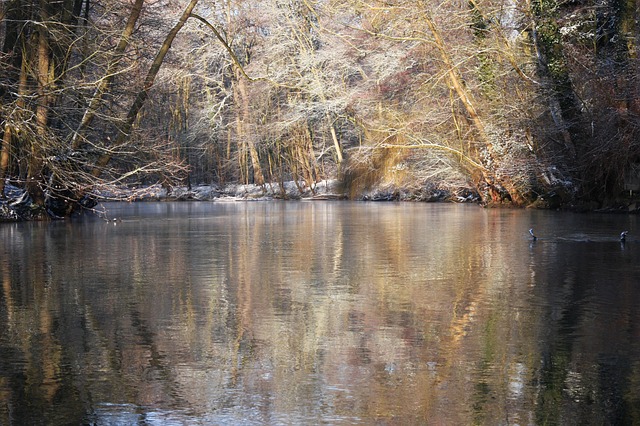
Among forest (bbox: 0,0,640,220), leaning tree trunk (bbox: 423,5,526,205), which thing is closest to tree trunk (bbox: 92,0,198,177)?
forest (bbox: 0,0,640,220)

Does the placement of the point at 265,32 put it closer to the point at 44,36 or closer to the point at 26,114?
the point at 44,36

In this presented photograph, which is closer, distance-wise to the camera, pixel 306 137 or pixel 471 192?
pixel 471 192

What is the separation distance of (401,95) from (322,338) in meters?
33.1

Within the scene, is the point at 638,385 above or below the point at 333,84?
below

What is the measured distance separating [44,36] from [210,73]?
35.6m

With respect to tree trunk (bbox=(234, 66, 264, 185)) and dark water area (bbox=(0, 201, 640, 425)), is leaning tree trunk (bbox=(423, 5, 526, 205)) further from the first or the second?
tree trunk (bbox=(234, 66, 264, 185))

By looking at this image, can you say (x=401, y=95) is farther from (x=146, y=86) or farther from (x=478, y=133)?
(x=146, y=86)

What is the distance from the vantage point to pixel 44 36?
21812 millimetres

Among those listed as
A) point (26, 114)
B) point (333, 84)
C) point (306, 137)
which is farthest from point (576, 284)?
point (306, 137)

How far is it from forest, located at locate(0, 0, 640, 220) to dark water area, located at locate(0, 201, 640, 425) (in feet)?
27.6

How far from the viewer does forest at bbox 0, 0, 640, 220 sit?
21391 millimetres

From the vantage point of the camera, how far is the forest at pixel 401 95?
21.4 metres

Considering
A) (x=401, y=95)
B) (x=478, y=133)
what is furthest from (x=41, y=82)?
(x=401, y=95)

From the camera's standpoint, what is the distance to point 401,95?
38.7 metres
